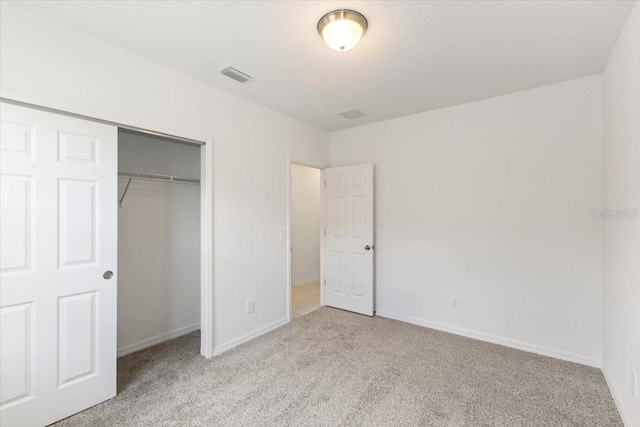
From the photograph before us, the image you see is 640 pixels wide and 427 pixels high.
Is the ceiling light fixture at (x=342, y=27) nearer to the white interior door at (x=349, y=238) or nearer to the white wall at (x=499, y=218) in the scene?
the white wall at (x=499, y=218)

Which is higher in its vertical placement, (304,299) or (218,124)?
(218,124)

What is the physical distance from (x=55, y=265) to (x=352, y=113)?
3.09m

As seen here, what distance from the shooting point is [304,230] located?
565 cm

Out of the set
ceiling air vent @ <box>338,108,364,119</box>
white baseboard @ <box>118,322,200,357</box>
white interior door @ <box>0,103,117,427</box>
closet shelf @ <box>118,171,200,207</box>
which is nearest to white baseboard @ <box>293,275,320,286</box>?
white baseboard @ <box>118,322,200,357</box>

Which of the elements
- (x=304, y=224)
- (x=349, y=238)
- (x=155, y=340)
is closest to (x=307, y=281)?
(x=304, y=224)

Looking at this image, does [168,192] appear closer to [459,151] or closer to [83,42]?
[83,42]

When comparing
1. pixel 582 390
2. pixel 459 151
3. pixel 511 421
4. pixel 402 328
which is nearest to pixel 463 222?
pixel 459 151

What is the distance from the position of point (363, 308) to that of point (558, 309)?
2046 millimetres

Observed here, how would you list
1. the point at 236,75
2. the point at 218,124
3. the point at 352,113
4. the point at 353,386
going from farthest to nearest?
the point at 352,113, the point at 218,124, the point at 236,75, the point at 353,386

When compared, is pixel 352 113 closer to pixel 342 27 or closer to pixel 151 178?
pixel 342 27

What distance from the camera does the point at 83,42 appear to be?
1.98m

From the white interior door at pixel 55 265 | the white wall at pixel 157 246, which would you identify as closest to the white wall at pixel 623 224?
the white interior door at pixel 55 265

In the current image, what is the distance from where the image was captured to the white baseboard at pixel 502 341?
8.54 feet

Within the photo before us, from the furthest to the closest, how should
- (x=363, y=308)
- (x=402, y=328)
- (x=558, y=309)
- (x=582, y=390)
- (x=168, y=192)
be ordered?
(x=363, y=308), (x=402, y=328), (x=168, y=192), (x=558, y=309), (x=582, y=390)
